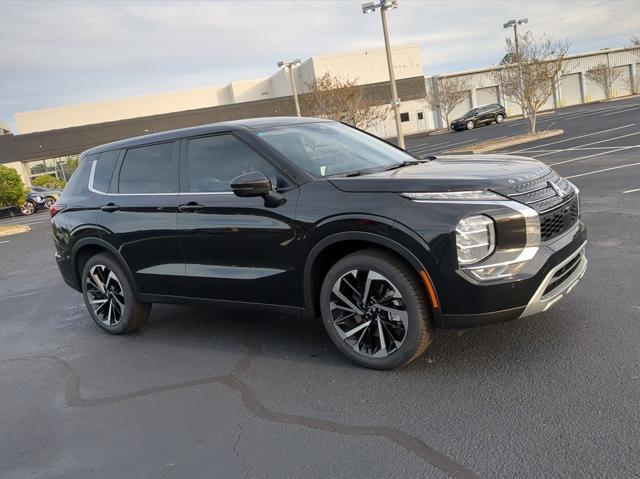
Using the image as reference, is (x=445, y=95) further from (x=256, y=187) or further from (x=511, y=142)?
(x=256, y=187)

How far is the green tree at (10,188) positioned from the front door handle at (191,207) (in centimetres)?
2531

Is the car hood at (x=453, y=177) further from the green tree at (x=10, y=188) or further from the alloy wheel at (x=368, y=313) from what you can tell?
the green tree at (x=10, y=188)

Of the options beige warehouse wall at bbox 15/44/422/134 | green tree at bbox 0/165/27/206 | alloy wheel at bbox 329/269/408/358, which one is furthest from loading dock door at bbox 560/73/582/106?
alloy wheel at bbox 329/269/408/358

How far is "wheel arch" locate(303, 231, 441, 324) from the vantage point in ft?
11.9

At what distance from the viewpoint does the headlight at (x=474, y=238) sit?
3.49 m

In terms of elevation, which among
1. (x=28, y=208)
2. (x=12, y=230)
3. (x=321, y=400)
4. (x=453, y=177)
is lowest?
(x=321, y=400)

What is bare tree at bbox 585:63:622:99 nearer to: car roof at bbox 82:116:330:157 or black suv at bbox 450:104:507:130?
black suv at bbox 450:104:507:130

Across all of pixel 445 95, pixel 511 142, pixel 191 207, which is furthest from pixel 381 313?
pixel 445 95

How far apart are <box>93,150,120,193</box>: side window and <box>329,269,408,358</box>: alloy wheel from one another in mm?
2761

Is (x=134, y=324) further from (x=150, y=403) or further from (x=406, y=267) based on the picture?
(x=406, y=267)

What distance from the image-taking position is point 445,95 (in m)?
53.6

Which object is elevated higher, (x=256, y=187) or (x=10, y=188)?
(x=10, y=188)

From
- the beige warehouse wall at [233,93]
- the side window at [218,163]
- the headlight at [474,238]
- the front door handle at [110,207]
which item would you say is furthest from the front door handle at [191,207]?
the beige warehouse wall at [233,93]

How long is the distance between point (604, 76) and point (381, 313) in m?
64.6
